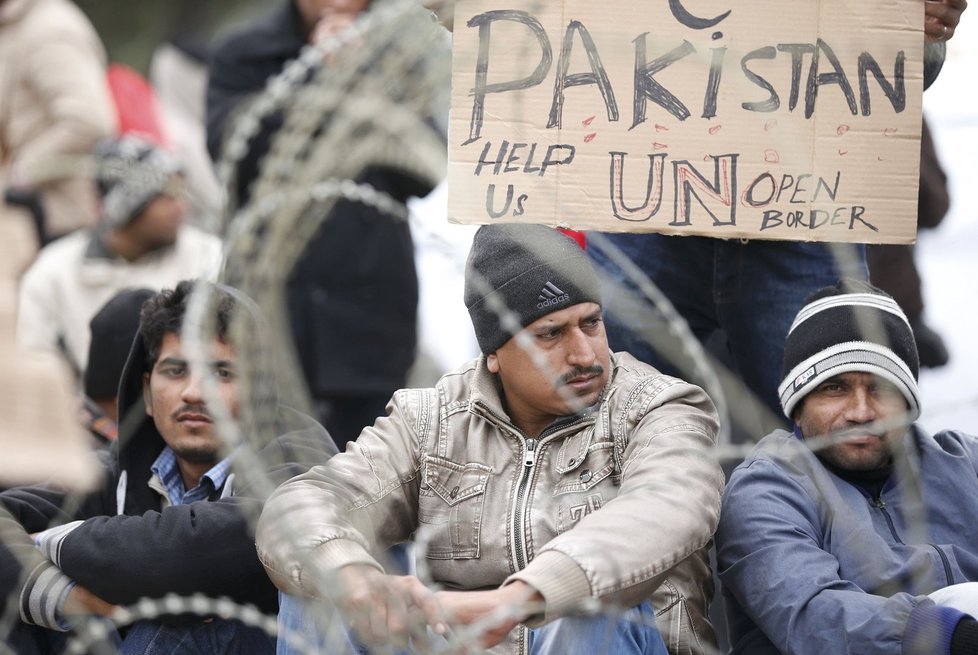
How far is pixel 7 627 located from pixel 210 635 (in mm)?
469

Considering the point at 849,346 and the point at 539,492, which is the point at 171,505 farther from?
the point at 849,346

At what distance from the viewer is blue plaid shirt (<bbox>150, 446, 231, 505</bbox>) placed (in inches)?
146

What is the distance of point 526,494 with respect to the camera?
129 inches

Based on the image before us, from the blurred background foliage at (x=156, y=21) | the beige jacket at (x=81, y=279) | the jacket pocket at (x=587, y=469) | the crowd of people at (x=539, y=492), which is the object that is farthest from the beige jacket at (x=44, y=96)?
the jacket pocket at (x=587, y=469)

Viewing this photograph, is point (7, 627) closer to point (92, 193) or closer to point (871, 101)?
point (871, 101)

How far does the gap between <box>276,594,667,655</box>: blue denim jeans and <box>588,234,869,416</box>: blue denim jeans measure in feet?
2.93

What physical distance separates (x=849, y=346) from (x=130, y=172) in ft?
9.38

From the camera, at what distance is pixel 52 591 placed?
11.5 feet

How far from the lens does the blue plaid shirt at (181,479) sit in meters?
3.70

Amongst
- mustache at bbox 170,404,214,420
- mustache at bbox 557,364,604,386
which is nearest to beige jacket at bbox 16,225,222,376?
mustache at bbox 170,404,214,420

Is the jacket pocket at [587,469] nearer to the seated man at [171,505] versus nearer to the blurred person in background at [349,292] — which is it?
the seated man at [171,505]

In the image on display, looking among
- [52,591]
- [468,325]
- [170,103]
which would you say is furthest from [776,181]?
[170,103]

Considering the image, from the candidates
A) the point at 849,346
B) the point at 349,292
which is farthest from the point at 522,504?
the point at 349,292

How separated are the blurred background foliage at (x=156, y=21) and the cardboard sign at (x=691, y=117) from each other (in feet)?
11.7
